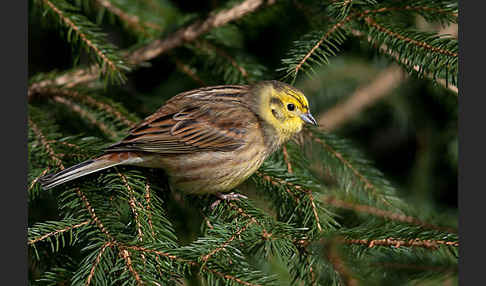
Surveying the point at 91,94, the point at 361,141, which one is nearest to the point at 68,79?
the point at 91,94

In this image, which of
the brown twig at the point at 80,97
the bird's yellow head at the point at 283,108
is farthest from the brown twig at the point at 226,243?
the brown twig at the point at 80,97

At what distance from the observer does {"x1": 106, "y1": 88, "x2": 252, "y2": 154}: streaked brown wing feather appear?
2.76 m

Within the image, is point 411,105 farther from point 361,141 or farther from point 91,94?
point 91,94

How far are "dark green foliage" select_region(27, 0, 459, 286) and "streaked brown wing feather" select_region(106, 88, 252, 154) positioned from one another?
0.19 metres

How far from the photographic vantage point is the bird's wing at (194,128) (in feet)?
9.06

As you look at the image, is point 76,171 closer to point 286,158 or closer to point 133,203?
point 133,203

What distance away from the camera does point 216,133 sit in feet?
9.29

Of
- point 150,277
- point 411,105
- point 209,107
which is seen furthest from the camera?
point 411,105

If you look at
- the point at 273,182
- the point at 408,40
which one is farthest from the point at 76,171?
the point at 408,40

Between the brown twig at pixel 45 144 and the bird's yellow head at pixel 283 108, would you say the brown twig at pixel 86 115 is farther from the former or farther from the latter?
the bird's yellow head at pixel 283 108

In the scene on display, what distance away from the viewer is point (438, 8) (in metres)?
2.66

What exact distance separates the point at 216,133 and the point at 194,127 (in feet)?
0.40

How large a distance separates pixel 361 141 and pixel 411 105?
624 mm

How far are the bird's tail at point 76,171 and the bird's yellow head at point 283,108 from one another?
89 cm
